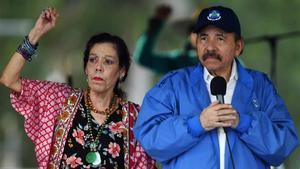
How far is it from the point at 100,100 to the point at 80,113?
0.35ft

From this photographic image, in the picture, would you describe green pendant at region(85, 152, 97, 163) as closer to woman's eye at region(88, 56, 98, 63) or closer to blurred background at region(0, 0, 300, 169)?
woman's eye at region(88, 56, 98, 63)

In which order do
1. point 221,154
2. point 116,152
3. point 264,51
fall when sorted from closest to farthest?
point 221,154 → point 116,152 → point 264,51

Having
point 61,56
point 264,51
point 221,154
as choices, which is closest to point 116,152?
point 221,154

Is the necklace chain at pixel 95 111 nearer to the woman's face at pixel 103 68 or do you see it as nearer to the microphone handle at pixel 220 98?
the woman's face at pixel 103 68

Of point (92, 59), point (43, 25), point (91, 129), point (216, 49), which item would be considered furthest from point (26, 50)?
point (216, 49)

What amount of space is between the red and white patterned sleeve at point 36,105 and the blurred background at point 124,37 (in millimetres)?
2382

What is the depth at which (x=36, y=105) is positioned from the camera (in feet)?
9.71

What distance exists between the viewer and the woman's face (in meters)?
2.96

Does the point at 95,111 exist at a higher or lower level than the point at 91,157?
higher

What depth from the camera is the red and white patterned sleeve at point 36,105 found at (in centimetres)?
294

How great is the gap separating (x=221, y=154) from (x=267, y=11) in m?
3.24

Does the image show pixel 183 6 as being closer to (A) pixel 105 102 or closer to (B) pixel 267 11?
(B) pixel 267 11

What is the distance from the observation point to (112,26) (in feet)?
19.0

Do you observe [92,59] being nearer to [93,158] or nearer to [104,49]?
[104,49]
